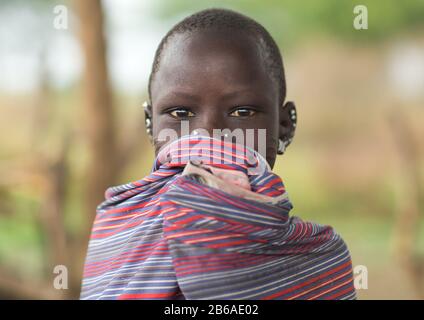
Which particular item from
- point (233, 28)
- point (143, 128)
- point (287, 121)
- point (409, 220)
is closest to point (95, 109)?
point (143, 128)

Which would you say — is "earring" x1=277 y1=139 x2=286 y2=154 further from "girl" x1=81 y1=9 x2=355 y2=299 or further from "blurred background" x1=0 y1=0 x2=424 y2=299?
"blurred background" x1=0 y1=0 x2=424 y2=299

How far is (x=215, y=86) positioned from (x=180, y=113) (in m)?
0.09

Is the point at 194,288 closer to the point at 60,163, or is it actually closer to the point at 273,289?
the point at 273,289

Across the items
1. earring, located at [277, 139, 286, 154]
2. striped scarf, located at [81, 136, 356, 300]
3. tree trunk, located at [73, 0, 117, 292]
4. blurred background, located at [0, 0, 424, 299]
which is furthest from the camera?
blurred background, located at [0, 0, 424, 299]

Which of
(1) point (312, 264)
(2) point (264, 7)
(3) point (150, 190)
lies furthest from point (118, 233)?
(2) point (264, 7)

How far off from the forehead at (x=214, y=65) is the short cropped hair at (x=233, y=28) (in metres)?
0.02

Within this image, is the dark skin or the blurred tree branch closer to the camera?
the dark skin

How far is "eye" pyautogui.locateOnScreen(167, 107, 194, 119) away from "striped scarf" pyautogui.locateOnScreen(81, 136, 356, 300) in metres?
0.12

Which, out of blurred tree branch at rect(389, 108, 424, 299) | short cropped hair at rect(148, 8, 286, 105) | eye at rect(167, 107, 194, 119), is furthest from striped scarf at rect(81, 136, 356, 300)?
blurred tree branch at rect(389, 108, 424, 299)

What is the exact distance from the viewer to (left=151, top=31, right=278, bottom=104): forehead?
105 centimetres

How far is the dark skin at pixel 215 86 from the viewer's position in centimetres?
105

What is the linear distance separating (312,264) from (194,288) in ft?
0.84

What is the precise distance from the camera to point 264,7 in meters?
4.93

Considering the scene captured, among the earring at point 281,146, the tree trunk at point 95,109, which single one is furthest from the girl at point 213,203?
the tree trunk at point 95,109
